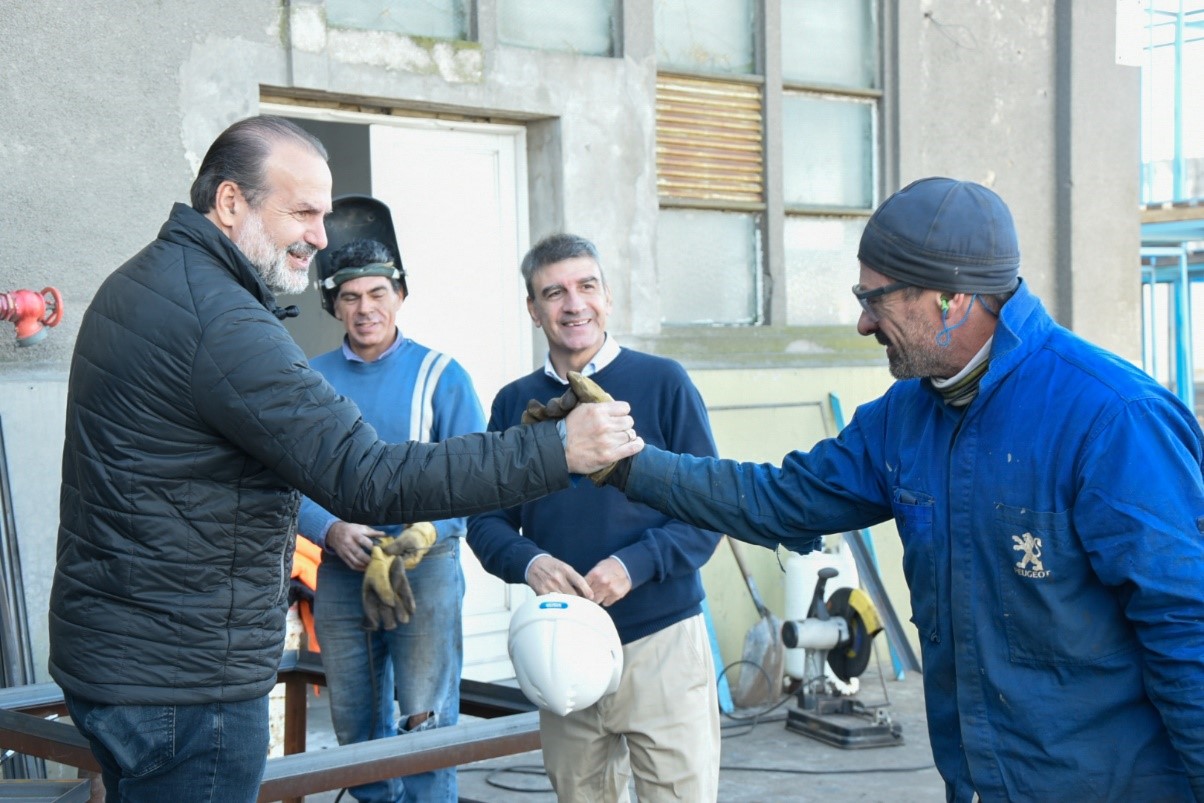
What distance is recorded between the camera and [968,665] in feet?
7.73

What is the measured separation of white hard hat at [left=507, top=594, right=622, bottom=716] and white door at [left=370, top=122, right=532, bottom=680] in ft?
10.3

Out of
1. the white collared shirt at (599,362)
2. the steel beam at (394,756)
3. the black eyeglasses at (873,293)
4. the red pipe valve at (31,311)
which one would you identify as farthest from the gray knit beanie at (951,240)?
the red pipe valve at (31,311)

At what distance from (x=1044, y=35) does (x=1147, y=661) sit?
7.33 m

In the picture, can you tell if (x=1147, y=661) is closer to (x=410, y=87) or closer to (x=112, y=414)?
(x=112, y=414)

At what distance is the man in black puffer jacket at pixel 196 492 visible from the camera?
7.90 feet

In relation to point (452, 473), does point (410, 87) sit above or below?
above

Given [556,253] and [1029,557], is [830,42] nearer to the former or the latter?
[556,253]

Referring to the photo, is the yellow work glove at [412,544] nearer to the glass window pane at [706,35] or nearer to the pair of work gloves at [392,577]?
the pair of work gloves at [392,577]

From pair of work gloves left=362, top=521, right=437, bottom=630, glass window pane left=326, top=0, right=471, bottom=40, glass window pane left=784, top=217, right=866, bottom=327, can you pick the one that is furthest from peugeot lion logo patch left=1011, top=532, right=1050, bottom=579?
glass window pane left=784, top=217, right=866, bottom=327

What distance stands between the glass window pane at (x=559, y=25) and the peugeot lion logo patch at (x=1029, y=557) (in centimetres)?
476

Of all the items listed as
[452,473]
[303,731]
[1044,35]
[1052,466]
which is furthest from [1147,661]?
[1044,35]

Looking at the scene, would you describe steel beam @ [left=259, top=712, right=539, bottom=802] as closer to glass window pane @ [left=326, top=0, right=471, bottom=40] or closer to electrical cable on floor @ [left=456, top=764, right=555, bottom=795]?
electrical cable on floor @ [left=456, top=764, right=555, bottom=795]

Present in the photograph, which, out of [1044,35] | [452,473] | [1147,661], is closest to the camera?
[1147,661]

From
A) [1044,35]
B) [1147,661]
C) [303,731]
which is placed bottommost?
[303,731]
